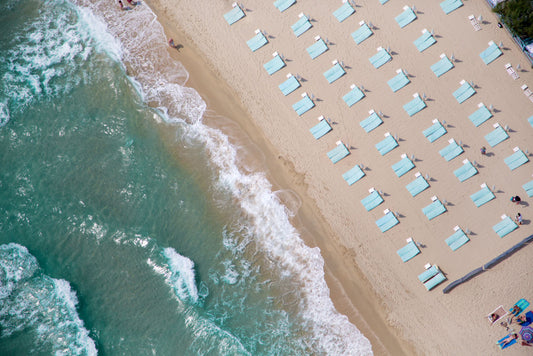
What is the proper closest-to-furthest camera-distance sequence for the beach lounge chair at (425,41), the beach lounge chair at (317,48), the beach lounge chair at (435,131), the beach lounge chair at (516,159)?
1. the beach lounge chair at (516,159)
2. the beach lounge chair at (435,131)
3. the beach lounge chair at (425,41)
4. the beach lounge chair at (317,48)

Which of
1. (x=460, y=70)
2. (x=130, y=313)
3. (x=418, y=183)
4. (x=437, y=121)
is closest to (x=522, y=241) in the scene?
(x=418, y=183)

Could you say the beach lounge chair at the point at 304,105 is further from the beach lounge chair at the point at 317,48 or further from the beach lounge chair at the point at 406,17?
the beach lounge chair at the point at 406,17

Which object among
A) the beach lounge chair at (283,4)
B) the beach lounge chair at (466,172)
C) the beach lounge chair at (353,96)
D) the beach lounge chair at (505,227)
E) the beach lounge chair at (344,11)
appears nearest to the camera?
the beach lounge chair at (505,227)

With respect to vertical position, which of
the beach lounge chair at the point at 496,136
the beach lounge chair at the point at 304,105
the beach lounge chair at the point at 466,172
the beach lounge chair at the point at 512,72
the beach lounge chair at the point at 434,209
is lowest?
the beach lounge chair at the point at 434,209

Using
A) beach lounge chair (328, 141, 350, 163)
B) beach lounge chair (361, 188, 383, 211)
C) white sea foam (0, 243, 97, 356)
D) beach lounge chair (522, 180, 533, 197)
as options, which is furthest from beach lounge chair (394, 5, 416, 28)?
white sea foam (0, 243, 97, 356)

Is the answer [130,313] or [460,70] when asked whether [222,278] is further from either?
[460,70]

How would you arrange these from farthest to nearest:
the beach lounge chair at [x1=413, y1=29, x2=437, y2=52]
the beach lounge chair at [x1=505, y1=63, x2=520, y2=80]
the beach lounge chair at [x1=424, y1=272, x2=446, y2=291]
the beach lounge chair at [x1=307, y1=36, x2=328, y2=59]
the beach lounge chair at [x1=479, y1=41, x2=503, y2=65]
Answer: the beach lounge chair at [x1=307, y1=36, x2=328, y2=59]
the beach lounge chair at [x1=413, y1=29, x2=437, y2=52]
the beach lounge chair at [x1=479, y1=41, x2=503, y2=65]
the beach lounge chair at [x1=505, y1=63, x2=520, y2=80]
the beach lounge chair at [x1=424, y1=272, x2=446, y2=291]

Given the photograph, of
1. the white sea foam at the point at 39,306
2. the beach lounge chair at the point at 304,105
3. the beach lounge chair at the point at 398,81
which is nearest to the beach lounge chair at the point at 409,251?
the beach lounge chair at the point at 398,81

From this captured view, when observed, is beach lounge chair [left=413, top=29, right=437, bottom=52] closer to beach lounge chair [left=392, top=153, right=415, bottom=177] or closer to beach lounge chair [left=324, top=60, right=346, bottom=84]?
beach lounge chair [left=324, top=60, right=346, bottom=84]
